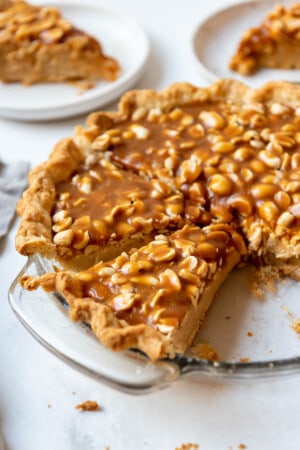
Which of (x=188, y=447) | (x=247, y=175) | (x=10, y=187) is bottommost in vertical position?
(x=188, y=447)

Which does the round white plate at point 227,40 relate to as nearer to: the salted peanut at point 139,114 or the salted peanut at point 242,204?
the salted peanut at point 139,114

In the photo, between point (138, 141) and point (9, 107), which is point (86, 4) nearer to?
point (9, 107)

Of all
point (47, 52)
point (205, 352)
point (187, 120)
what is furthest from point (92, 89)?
point (205, 352)

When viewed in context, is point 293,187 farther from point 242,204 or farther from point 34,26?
point 34,26

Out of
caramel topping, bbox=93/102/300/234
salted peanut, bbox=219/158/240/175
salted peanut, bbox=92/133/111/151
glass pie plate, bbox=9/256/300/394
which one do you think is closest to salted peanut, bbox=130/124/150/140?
caramel topping, bbox=93/102/300/234

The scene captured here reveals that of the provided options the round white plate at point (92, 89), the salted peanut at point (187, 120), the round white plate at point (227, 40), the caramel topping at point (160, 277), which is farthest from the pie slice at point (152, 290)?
the round white plate at point (227, 40)
